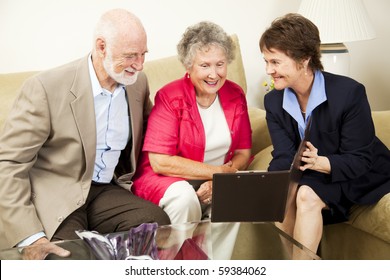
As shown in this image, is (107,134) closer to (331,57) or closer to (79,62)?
(79,62)

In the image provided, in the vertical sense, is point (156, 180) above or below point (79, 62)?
below

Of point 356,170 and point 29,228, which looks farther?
point 356,170

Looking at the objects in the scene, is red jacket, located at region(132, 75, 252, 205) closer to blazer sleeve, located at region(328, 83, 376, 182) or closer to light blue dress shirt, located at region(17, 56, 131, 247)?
light blue dress shirt, located at region(17, 56, 131, 247)

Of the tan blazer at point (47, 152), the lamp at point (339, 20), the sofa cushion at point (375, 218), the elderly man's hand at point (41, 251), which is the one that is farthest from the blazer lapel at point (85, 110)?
the lamp at point (339, 20)

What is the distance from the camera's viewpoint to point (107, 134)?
2219 millimetres

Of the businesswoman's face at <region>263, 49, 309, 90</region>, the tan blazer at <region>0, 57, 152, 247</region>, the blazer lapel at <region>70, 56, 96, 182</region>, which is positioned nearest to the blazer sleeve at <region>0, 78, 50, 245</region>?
the tan blazer at <region>0, 57, 152, 247</region>

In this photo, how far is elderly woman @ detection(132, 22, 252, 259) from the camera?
227 centimetres

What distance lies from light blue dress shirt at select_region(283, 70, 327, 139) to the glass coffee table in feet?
1.47

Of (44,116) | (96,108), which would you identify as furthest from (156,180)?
(44,116)

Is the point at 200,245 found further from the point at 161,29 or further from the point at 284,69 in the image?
the point at 161,29

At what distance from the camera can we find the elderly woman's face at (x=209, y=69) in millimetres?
2270
